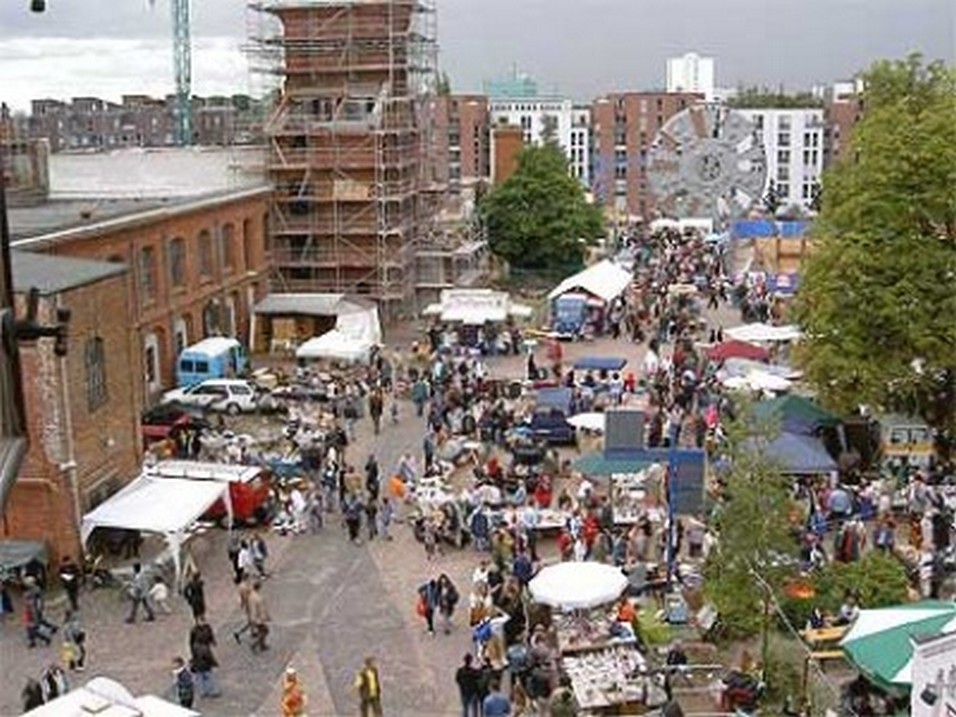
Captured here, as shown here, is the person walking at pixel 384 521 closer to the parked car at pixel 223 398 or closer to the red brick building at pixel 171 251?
the red brick building at pixel 171 251

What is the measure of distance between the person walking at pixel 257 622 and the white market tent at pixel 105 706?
4.87 metres

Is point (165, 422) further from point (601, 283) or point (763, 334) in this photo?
point (601, 283)

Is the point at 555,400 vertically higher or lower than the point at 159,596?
higher

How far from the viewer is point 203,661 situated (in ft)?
56.9

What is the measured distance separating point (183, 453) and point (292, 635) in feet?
33.6

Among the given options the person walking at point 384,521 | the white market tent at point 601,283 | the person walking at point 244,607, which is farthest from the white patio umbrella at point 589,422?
the white market tent at point 601,283

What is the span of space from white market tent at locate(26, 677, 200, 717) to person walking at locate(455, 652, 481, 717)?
12.3ft

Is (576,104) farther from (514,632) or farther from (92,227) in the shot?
(514,632)

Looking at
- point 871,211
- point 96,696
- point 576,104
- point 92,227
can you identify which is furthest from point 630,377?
point 576,104

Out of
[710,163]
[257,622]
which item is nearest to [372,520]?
[257,622]

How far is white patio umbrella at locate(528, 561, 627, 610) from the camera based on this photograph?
1803 cm

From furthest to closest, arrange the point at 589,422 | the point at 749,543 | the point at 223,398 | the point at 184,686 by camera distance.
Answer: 1. the point at 223,398
2. the point at 589,422
3. the point at 749,543
4. the point at 184,686

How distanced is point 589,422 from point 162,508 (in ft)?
32.5

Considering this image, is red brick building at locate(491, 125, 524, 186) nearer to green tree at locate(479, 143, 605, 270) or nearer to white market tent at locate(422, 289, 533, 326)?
green tree at locate(479, 143, 605, 270)
